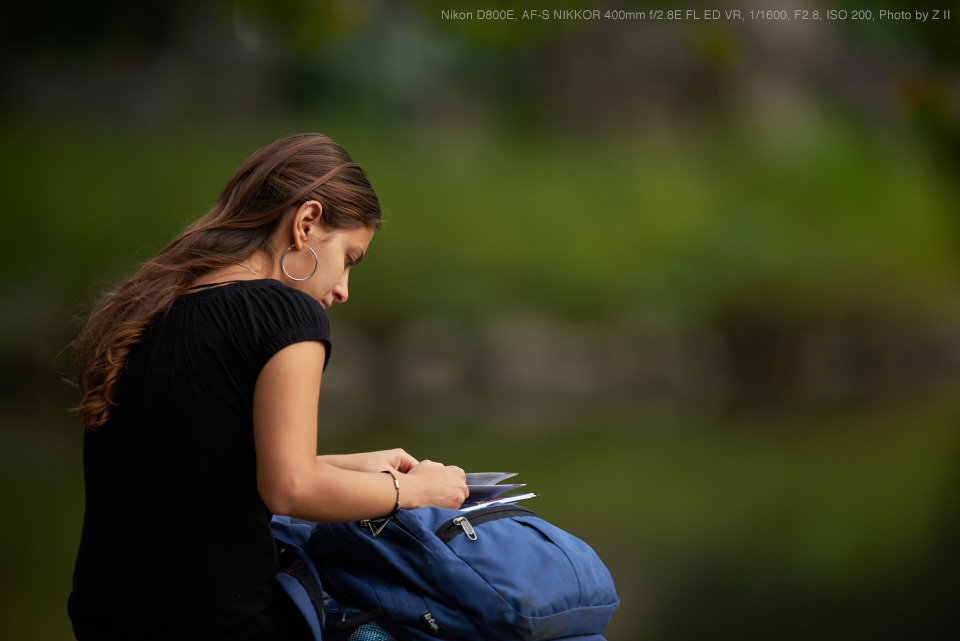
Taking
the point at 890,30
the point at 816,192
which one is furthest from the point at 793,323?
the point at 890,30

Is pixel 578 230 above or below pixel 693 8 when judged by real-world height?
below

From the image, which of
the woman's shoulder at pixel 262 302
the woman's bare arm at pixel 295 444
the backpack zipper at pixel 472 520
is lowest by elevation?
the backpack zipper at pixel 472 520

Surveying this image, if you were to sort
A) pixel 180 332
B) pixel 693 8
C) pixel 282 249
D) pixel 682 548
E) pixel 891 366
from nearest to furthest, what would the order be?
pixel 180 332, pixel 282 249, pixel 682 548, pixel 891 366, pixel 693 8

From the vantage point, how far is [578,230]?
9.23m

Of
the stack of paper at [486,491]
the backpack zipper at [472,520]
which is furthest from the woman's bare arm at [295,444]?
the stack of paper at [486,491]

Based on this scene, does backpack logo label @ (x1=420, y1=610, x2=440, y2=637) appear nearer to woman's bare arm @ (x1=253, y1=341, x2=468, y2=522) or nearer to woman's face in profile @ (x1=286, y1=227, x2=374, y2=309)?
woman's bare arm @ (x1=253, y1=341, x2=468, y2=522)

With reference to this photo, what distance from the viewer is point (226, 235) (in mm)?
1104

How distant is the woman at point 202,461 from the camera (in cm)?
95

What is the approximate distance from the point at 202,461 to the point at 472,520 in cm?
31

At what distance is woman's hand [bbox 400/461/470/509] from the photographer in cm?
107

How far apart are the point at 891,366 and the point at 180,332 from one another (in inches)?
351

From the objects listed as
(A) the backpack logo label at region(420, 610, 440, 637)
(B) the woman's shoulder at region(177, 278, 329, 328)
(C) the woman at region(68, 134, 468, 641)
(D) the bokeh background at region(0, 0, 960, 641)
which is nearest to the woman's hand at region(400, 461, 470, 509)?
(C) the woman at region(68, 134, 468, 641)

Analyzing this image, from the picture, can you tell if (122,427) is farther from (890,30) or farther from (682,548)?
(890,30)

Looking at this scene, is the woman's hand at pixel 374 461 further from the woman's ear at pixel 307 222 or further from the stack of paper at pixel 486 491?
the woman's ear at pixel 307 222
